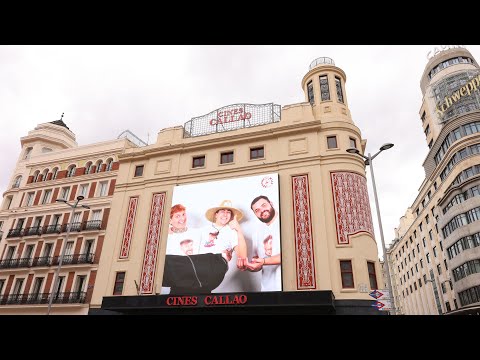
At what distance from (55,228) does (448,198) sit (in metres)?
51.7

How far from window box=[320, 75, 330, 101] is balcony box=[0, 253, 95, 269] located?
25304mm

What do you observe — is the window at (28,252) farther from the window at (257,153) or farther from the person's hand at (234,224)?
the window at (257,153)

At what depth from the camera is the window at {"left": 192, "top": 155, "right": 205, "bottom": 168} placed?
32.7 m

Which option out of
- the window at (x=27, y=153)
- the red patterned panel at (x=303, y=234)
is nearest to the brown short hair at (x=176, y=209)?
the red patterned panel at (x=303, y=234)

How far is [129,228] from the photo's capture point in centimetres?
3155

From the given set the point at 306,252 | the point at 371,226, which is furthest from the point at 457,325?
the point at 371,226

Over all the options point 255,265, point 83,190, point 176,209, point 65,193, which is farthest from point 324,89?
point 65,193

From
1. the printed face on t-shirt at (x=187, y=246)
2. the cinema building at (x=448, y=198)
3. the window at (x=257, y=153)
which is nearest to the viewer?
the printed face on t-shirt at (x=187, y=246)

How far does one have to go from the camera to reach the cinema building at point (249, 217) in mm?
24703

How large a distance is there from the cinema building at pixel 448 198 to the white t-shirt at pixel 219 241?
35846 mm

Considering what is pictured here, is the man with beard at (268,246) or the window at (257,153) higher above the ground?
the window at (257,153)
